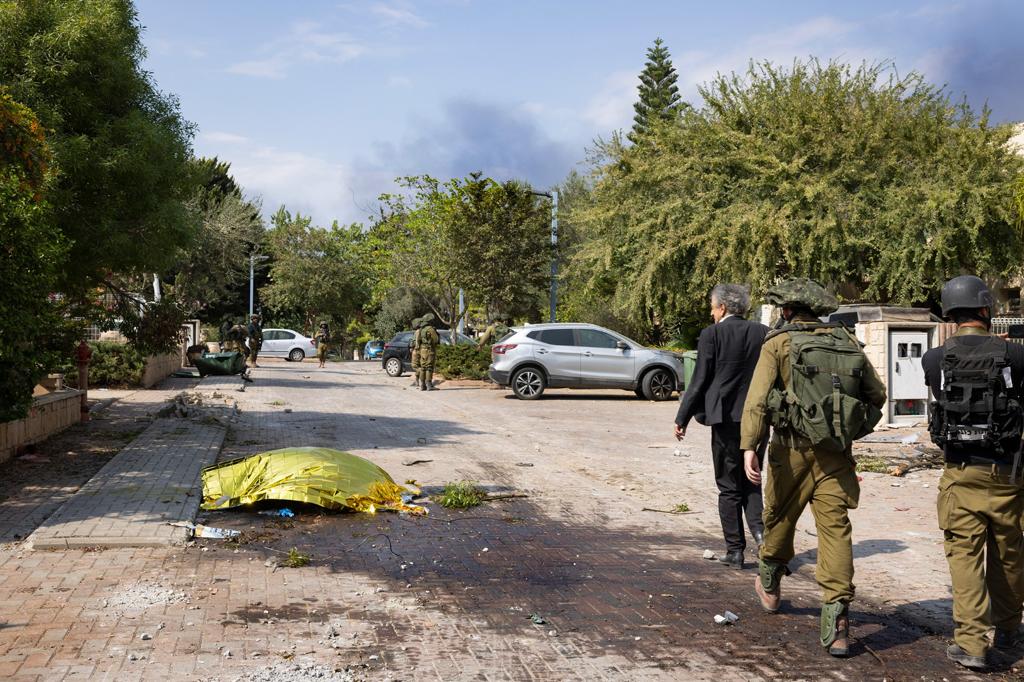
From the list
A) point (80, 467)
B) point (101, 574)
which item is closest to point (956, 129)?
point (80, 467)

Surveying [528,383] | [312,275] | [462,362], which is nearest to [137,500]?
[528,383]

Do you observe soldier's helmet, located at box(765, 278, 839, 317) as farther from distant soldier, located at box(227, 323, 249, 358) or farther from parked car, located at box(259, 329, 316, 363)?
parked car, located at box(259, 329, 316, 363)

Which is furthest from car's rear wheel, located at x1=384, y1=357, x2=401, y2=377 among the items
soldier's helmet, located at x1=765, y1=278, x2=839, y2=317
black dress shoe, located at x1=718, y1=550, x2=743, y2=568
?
soldier's helmet, located at x1=765, y1=278, x2=839, y2=317

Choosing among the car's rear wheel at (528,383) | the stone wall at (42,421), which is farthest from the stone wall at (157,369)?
the car's rear wheel at (528,383)

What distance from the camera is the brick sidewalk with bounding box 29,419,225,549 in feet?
21.5

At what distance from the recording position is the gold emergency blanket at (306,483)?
781cm

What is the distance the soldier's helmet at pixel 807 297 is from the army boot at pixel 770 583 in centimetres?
139

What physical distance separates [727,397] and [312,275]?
52546mm

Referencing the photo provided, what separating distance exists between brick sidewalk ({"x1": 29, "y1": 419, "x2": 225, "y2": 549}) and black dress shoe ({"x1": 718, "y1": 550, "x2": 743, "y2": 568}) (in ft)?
12.4

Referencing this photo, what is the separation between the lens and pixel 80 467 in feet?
32.8

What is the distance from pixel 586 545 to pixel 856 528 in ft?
7.83

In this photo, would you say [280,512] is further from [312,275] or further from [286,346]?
[312,275]

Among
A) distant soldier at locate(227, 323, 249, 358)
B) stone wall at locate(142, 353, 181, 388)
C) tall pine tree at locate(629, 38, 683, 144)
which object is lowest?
stone wall at locate(142, 353, 181, 388)

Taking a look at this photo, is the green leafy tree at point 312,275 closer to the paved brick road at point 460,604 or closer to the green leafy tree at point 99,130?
the green leafy tree at point 99,130
